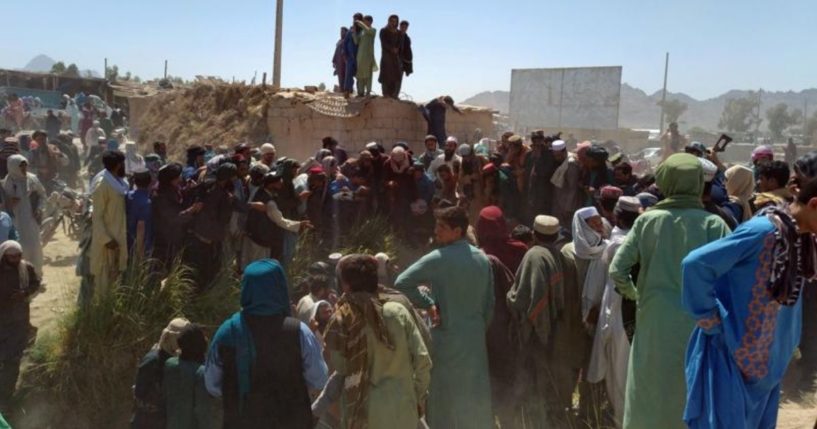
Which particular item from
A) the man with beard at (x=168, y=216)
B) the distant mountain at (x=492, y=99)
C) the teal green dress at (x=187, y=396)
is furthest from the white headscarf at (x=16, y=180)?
the distant mountain at (x=492, y=99)

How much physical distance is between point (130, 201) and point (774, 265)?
5235mm

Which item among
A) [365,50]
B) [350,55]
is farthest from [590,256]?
[350,55]

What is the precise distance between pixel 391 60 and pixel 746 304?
1010 centimetres

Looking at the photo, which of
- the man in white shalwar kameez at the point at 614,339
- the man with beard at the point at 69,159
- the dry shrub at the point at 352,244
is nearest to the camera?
the man in white shalwar kameez at the point at 614,339

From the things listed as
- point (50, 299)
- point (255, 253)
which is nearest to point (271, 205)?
point (255, 253)

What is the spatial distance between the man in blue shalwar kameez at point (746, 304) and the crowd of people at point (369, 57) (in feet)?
32.1

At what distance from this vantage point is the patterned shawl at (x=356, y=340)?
11.0 ft

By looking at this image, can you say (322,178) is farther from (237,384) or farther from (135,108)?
(135,108)

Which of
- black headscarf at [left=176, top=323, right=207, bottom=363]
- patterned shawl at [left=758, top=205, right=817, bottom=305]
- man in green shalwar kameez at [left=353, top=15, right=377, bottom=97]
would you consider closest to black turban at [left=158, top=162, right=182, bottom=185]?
black headscarf at [left=176, top=323, right=207, bottom=363]

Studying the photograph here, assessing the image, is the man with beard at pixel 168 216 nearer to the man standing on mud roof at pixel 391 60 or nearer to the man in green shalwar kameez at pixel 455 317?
the man in green shalwar kameez at pixel 455 317

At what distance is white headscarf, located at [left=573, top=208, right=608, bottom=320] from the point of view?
4.51 m

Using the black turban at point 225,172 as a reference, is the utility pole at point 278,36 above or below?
above

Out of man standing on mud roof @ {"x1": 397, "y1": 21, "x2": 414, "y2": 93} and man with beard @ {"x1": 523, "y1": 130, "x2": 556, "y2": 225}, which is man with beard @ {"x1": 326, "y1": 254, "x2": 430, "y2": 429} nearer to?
man with beard @ {"x1": 523, "y1": 130, "x2": 556, "y2": 225}

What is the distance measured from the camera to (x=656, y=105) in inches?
5251
